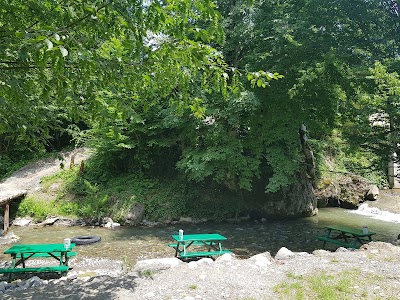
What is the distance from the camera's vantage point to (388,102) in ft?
31.6

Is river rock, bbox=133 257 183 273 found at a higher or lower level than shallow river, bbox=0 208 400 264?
higher

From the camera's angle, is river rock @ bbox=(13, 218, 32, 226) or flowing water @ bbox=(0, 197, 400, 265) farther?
river rock @ bbox=(13, 218, 32, 226)

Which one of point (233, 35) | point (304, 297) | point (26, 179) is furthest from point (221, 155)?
point (26, 179)

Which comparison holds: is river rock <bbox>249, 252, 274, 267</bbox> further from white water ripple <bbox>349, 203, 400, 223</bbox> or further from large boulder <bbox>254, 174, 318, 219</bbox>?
white water ripple <bbox>349, 203, 400, 223</bbox>

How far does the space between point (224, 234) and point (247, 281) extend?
7.22 m

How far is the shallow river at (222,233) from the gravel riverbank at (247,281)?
3.41 meters

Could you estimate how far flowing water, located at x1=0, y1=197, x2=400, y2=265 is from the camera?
Result: 424 inches

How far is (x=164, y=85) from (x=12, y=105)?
5.62 ft

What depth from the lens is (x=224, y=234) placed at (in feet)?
43.3

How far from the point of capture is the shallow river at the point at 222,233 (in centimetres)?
1077

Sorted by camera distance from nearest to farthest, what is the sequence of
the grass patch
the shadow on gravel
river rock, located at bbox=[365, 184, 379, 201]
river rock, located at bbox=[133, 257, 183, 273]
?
the grass patch < the shadow on gravel < river rock, located at bbox=[133, 257, 183, 273] < river rock, located at bbox=[365, 184, 379, 201]

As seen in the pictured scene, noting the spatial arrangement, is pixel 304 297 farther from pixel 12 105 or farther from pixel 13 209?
pixel 13 209

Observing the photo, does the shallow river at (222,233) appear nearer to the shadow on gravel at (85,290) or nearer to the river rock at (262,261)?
the river rock at (262,261)

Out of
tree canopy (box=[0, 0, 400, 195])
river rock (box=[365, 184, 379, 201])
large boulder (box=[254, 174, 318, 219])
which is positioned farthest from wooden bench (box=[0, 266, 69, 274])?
river rock (box=[365, 184, 379, 201])
